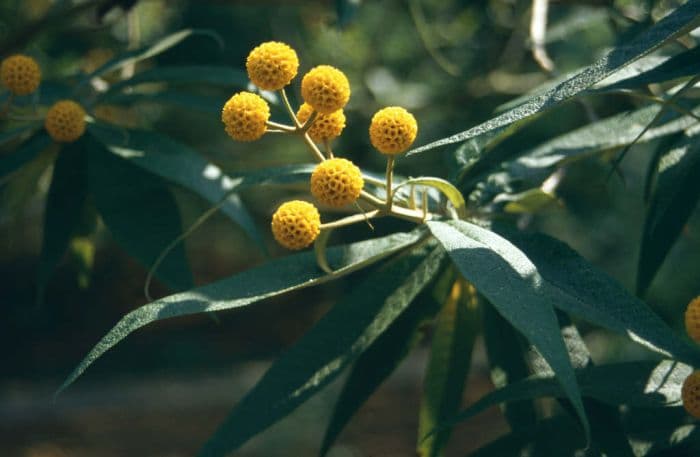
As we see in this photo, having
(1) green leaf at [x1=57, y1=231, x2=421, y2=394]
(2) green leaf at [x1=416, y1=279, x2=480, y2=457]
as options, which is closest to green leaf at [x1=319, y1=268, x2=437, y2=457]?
(2) green leaf at [x1=416, y1=279, x2=480, y2=457]

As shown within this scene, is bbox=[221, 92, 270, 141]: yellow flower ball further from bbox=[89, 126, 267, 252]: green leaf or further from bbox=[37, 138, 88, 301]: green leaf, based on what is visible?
bbox=[37, 138, 88, 301]: green leaf

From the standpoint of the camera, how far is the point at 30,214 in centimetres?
258

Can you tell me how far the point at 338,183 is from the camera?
0.76m

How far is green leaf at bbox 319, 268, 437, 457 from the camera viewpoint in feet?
3.29

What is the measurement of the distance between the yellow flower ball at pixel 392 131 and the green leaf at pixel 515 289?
3.5 inches

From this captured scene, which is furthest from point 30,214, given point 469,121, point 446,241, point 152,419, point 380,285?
point 446,241

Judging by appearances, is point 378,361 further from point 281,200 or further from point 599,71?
point 281,200

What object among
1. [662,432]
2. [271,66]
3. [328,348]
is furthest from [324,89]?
[662,432]

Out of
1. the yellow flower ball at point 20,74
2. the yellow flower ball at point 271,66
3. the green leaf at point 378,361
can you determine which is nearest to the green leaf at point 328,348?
the green leaf at point 378,361

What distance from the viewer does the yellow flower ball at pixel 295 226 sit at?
76 cm

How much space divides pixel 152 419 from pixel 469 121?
4.15 feet

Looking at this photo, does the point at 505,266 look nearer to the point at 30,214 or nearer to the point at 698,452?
A: the point at 698,452

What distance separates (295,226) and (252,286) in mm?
92

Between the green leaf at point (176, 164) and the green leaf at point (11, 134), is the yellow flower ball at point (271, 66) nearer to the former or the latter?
the green leaf at point (176, 164)
